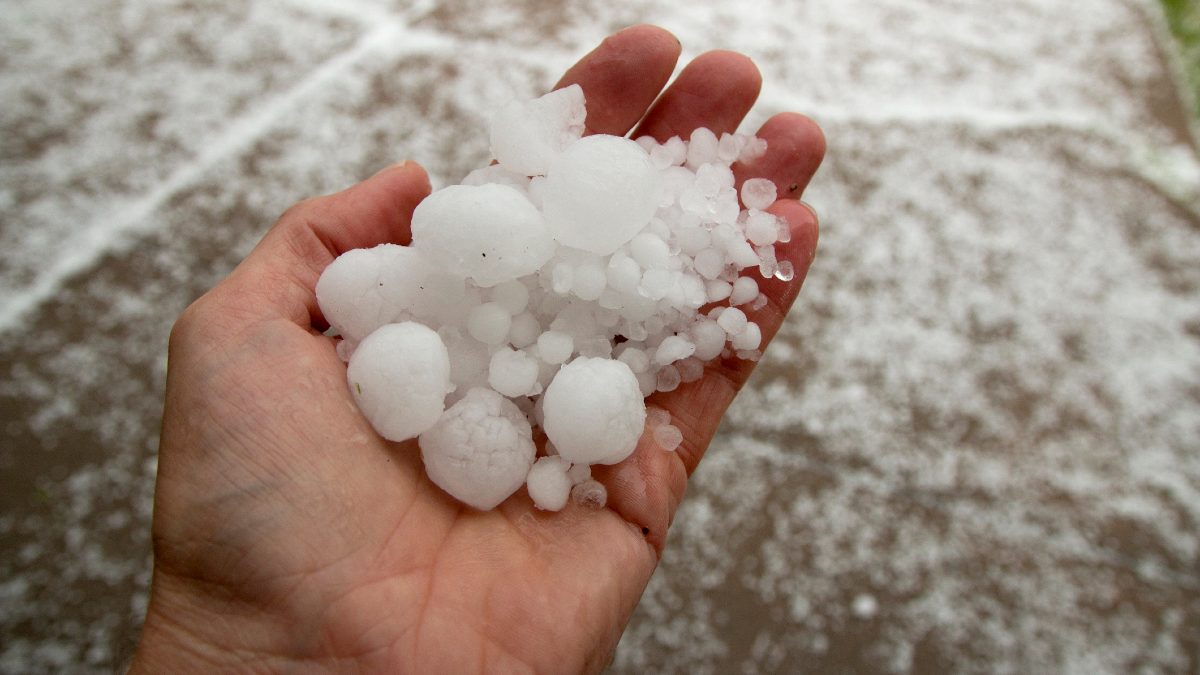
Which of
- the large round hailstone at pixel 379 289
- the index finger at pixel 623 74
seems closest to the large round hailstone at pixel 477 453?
the large round hailstone at pixel 379 289

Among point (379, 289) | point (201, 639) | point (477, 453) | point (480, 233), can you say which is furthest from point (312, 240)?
point (201, 639)

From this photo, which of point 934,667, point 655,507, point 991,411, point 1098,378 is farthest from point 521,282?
point 1098,378

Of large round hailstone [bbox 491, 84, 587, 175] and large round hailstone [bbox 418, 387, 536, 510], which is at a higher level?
large round hailstone [bbox 491, 84, 587, 175]

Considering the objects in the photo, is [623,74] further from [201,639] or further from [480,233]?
[201,639]

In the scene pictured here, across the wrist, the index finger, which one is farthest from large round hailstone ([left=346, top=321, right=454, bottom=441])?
the index finger

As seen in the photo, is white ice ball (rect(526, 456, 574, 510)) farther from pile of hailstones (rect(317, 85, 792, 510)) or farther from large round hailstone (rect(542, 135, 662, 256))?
large round hailstone (rect(542, 135, 662, 256))

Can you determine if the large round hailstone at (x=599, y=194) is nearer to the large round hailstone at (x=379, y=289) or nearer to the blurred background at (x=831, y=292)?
the large round hailstone at (x=379, y=289)

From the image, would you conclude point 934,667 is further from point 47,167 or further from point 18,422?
point 47,167
